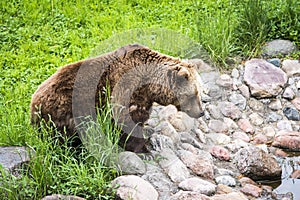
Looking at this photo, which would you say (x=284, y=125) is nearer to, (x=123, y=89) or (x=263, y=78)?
(x=263, y=78)

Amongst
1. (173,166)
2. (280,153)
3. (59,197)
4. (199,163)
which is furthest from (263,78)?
(59,197)

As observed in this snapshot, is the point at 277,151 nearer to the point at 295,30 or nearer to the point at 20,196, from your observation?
the point at 295,30

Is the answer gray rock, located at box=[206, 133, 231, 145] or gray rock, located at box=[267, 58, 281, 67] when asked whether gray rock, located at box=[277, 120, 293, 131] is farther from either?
gray rock, located at box=[267, 58, 281, 67]

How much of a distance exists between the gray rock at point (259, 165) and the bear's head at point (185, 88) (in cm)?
65

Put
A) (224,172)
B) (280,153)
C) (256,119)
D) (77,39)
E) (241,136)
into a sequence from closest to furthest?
(224,172) < (280,153) < (241,136) < (256,119) < (77,39)

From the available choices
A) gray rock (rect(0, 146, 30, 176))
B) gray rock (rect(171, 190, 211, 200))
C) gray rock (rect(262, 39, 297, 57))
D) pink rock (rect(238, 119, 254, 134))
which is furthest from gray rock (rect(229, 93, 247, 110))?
gray rock (rect(0, 146, 30, 176))

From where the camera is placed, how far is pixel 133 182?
4.81 metres

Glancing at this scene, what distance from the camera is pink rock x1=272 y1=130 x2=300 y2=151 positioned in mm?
5923

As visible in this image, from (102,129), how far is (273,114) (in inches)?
95.5

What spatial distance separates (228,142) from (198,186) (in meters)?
1.12

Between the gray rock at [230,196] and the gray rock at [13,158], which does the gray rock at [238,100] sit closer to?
the gray rock at [230,196]

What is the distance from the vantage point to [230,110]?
6.46m

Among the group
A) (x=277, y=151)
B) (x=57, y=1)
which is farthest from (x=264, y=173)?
(x=57, y=1)

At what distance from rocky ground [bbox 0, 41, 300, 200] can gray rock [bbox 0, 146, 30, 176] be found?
32.1 inches
